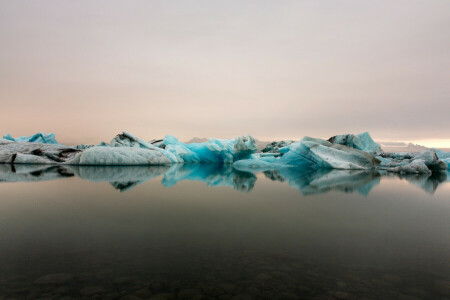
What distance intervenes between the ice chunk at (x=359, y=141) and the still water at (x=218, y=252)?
14477mm

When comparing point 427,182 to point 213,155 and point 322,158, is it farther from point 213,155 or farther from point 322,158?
point 213,155

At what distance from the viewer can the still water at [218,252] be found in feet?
3.87

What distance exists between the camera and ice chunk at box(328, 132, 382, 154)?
54.1 ft

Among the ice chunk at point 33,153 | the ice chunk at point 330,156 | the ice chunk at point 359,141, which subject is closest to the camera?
the ice chunk at point 33,153

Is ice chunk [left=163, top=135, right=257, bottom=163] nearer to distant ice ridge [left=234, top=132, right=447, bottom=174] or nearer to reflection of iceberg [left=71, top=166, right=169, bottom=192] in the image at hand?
distant ice ridge [left=234, top=132, right=447, bottom=174]

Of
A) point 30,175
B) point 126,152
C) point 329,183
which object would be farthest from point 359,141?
point 30,175

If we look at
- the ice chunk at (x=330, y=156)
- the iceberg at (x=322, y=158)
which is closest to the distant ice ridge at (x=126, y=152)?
the iceberg at (x=322, y=158)

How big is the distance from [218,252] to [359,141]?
60.1ft

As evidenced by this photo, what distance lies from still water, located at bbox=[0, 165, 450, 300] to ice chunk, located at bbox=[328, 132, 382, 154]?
14477 mm

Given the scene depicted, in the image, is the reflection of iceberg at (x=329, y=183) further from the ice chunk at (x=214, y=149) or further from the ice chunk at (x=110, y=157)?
the ice chunk at (x=214, y=149)

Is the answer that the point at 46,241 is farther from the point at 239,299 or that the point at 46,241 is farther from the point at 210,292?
the point at 239,299

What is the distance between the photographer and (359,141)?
17.5 m

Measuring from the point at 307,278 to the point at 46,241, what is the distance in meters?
1.62

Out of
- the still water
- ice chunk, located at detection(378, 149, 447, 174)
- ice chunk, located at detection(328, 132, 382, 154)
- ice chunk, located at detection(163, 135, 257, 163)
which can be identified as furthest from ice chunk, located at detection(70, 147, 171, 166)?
ice chunk, located at detection(328, 132, 382, 154)
